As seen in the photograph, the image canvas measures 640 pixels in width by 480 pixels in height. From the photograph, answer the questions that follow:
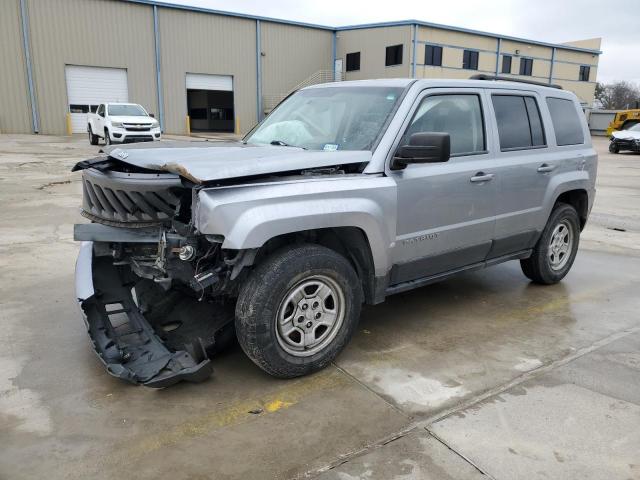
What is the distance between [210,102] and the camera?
38938 millimetres

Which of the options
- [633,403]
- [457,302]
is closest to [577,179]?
[457,302]

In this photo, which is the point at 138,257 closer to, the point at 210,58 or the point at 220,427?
the point at 220,427

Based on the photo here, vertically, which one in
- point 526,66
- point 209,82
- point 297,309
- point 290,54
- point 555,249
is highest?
point 526,66

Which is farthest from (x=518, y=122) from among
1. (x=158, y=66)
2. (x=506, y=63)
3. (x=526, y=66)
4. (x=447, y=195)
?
(x=526, y=66)

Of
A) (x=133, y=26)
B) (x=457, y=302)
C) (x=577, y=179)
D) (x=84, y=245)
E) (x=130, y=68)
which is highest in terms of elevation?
(x=133, y=26)

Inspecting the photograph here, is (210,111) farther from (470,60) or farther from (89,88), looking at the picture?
(470,60)

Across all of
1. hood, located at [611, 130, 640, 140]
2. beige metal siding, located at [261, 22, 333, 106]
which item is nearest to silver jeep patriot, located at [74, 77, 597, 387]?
hood, located at [611, 130, 640, 140]

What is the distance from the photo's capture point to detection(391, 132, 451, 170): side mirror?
3500 mm

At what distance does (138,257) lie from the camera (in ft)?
11.7

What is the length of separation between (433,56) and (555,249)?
3604 cm

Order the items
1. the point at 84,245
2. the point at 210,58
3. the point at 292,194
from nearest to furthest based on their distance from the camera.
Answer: the point at 292,194, the point at 84,245, the point at 210,58

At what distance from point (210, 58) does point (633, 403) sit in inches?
1346

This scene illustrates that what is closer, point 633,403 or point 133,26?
point 633,403

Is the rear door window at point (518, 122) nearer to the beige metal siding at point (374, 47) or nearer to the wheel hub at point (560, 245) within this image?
the wheel hub at point (560, 245)
